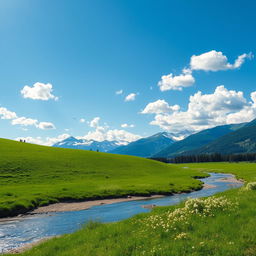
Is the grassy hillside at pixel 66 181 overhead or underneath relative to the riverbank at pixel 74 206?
overhead

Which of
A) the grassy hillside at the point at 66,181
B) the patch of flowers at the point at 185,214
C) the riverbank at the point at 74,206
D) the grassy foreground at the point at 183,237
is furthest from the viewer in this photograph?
the grassy hillside at the point at 66,181

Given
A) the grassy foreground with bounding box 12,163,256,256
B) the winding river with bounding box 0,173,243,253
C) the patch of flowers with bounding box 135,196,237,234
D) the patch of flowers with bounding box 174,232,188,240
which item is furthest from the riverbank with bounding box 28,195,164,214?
the patch of flowers with bounding box 174,232,188,240

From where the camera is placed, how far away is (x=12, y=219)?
29672 millimetres

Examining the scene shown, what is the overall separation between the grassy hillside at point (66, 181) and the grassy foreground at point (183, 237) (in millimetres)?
22322

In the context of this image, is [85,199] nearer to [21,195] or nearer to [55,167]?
[21,195]

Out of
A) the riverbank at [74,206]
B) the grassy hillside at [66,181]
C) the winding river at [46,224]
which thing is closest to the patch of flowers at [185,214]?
the winding river at [46,224]

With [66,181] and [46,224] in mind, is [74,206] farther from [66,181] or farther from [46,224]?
[66,181]

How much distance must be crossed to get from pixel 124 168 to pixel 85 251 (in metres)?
68.8

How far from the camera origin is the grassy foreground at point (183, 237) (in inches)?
423

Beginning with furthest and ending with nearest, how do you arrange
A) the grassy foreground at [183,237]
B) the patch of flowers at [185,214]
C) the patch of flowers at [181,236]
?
the patch of flowers at [185,214] → the patch of flowers at [181,236] → the grassy foreground at [183,237]

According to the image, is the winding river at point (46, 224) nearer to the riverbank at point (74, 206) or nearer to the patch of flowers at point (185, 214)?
the riverbank at point (74, 206)

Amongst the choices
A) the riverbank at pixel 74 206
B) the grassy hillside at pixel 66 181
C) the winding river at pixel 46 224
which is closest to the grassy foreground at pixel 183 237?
the winding river at pixel 46 224

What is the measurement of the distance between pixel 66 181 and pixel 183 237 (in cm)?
4778

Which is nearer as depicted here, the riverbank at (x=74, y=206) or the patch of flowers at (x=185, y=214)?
the patch of flowers at (x=185, y=214)
